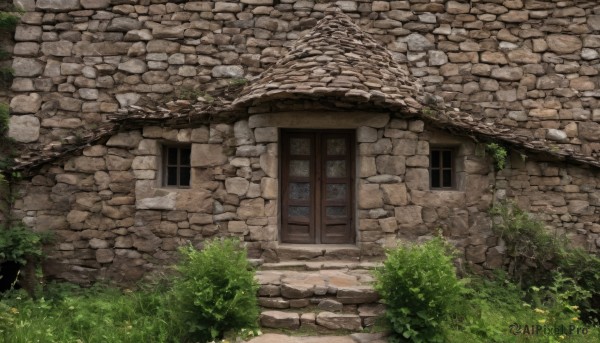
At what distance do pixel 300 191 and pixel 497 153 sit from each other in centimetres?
286

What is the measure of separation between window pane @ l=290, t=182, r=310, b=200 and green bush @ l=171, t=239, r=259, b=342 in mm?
2137

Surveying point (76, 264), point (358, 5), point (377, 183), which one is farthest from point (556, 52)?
point (76, 264)

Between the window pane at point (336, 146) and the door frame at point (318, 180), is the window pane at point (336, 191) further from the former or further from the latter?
the window pane at point (336, 146)

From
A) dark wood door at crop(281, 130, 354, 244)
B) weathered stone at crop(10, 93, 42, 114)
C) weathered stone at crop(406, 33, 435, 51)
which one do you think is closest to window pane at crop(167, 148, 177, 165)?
dark wood door at crop(281, 130, 354, 244)

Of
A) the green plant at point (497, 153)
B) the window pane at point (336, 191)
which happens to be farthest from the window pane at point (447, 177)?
the window pane at point (336, 191)

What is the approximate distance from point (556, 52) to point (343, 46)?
355 centimetres

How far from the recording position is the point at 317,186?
656 cm

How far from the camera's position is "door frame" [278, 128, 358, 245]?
652 cm

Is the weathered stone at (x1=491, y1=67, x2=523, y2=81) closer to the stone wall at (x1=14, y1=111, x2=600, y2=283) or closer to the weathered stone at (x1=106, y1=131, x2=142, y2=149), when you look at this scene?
the stone wall at (x1=14, y1=111, x2=600, y2=283)

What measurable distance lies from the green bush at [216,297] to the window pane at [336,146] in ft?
8.52

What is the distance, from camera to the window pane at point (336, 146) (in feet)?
21.7

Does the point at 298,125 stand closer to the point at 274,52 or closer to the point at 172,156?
the point at 274,52

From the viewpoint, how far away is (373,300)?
4.93 metres

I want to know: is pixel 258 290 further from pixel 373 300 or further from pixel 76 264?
pixel 76 264
